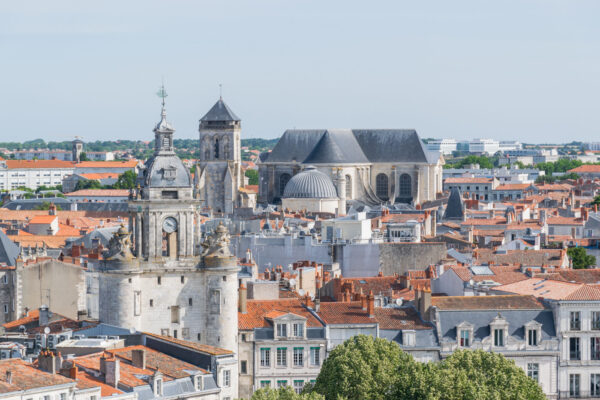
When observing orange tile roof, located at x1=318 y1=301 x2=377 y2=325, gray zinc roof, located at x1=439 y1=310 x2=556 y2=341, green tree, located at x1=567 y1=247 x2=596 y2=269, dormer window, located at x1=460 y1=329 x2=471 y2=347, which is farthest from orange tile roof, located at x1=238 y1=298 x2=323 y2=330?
green tree, located at x1=567 y1=247 x2=596 y2=269

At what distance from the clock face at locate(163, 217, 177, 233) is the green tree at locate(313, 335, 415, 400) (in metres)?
10.0

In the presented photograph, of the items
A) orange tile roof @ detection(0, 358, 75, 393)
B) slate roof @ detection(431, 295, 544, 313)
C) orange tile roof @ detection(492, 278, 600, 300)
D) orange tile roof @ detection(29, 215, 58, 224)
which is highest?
orange tile roof @ detection(29, 215, 58, 224)

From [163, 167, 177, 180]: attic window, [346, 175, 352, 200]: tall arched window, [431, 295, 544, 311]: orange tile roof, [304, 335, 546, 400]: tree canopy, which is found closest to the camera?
[304, 335, 546, 400]: tree canopy

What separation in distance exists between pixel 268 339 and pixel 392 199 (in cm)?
10877

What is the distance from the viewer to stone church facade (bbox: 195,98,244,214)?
16575 centimetres

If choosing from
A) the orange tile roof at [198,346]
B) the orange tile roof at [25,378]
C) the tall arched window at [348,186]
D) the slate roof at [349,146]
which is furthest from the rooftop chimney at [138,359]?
the tall arched window at [348,186]

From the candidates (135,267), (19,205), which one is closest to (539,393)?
(135,267)

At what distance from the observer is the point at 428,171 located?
6924 inches

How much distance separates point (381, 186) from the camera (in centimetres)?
17600

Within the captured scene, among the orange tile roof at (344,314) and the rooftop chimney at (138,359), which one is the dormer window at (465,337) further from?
the rooftop chimney at (138,359)

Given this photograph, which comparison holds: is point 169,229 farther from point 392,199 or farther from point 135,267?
point 392,199

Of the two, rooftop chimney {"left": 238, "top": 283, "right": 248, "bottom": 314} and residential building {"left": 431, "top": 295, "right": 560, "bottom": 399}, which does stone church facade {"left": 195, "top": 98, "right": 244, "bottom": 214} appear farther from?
residential building {"left": 431, "top": 295, "right": 560, "bottom": 399}

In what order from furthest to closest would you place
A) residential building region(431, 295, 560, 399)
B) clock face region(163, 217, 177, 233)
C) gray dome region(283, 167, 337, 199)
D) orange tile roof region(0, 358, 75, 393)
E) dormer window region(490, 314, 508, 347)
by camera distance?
gray dome region(283, 167, 337, 199) < dormer window region(490, 314, 508, 347) < residential building region(431, 295, 560, 399) < clock face region(163, 217, 177, 233) < orange tile roof region(0, 358, 75, 393)

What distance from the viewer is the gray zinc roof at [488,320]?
6825 centimetres
